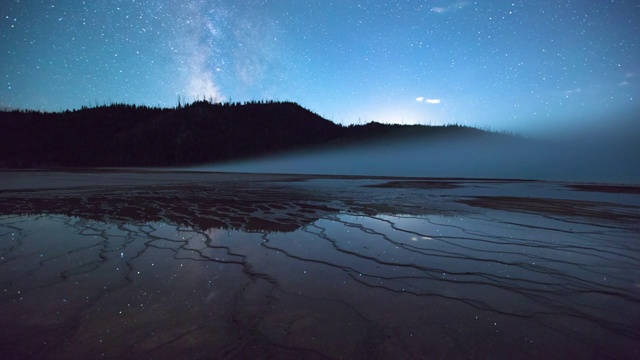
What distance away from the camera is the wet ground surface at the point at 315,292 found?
215 centimetres

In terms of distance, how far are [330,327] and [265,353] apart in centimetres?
58

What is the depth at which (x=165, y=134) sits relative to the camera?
341 ft

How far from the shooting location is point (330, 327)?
239cm

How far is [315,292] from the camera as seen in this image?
3.08m

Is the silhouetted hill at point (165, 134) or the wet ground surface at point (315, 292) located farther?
the silhouetted hill at point (165, 134)

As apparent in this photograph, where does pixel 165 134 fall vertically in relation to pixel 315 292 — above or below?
above

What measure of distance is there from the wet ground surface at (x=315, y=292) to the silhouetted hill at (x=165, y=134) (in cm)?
9569

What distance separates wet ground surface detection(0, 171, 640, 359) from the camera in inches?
84.5

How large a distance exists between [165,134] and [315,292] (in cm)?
11571

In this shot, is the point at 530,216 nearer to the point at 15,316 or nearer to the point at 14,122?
the point at 15,316

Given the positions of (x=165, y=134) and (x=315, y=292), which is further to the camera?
(x=165, y=134)

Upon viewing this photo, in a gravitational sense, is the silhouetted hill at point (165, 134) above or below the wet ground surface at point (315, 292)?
above

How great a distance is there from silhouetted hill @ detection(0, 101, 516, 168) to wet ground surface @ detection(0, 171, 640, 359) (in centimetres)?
9569

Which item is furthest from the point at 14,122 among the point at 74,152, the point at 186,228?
the point at 186,228
